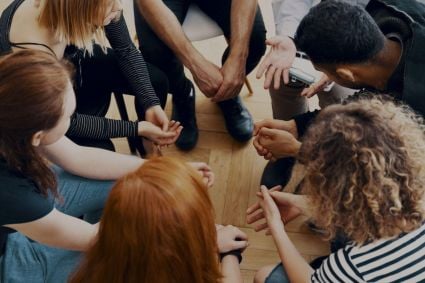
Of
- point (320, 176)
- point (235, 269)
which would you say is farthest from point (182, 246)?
point (235, 269)

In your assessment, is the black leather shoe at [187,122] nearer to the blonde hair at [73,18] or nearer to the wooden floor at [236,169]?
the wooden floor at [236,169]

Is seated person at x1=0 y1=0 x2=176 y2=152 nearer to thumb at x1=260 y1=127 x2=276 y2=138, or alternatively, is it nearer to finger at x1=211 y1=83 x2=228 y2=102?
finger at x1=211 y1=83 x2=228 y2=102

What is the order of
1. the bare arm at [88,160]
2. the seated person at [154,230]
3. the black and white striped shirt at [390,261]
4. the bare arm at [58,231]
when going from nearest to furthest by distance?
the seated person at [154,230]
the black and white striped shirt at [390,261]
the bare arm at [58,231]
the bare arm at [88,160]

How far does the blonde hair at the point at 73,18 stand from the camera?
1136 mm

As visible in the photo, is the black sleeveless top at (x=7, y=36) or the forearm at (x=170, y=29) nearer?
the black sleeveless top at (x=7, y=36)

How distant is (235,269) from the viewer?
114 centimetres

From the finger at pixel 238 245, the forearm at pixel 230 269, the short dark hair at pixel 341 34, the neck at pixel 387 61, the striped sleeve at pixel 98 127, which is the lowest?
the forearm at pixel 230 269

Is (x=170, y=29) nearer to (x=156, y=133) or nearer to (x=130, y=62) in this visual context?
(x=130, y=62)

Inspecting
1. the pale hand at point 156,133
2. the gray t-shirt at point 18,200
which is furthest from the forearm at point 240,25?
the gray t-shirt at point 18,200

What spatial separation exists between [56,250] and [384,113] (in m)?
0.77

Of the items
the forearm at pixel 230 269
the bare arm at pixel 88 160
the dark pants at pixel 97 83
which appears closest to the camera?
the forearm at pixel 230 269

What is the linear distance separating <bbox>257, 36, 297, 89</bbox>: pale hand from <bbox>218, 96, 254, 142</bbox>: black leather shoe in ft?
1.10

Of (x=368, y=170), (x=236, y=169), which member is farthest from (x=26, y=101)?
(x=236, y=169)

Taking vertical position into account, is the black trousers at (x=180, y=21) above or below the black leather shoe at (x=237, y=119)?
above
